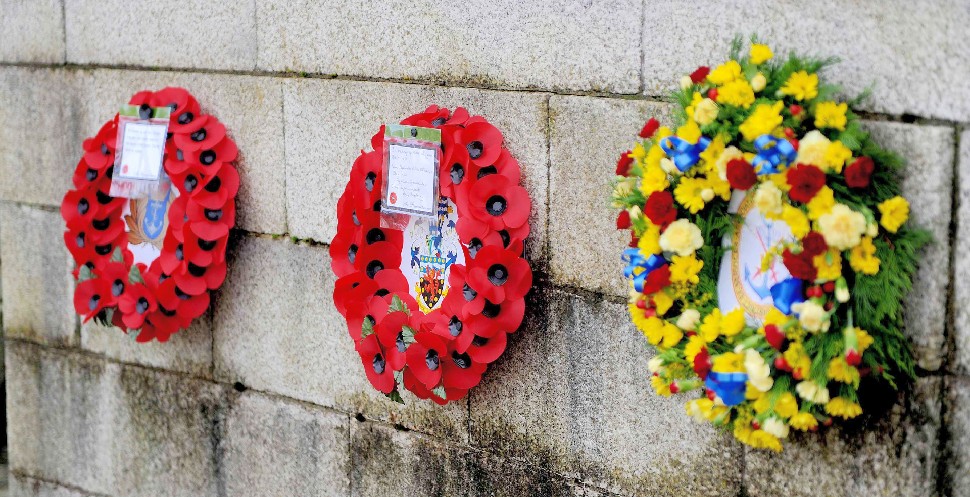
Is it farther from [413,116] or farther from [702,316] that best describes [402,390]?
[702,316]

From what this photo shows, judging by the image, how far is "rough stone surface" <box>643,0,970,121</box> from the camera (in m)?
2.79

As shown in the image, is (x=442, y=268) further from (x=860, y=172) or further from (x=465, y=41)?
(x=860, y=172)

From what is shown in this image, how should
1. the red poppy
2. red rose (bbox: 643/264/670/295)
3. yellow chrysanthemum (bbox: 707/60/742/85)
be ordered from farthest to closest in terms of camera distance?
the red poppy → red rose (bbox: 643/264/670/295) → yellow chrysanthemum (bbox: 707/60/742/85)

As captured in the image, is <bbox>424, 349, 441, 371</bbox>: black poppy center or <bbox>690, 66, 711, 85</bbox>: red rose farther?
<bbox>424, 349, 441, 371</bbox>: black poppy center

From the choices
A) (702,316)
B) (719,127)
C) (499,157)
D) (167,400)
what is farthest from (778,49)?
(167,400)

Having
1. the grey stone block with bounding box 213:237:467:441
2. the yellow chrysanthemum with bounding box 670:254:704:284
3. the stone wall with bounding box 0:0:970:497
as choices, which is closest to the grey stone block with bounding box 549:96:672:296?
the stone wall with bounding box 0:0:970:497

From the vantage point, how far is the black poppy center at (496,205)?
12.1ft

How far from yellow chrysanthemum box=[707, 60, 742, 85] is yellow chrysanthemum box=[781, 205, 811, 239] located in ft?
1.25

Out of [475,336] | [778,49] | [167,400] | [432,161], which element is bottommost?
[167,400]

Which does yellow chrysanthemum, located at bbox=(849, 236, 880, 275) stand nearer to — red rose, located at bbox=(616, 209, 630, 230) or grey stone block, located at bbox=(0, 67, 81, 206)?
red rose, located at bbox=(616, 209, 630, 230)

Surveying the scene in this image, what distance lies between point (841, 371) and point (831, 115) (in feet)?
2.06

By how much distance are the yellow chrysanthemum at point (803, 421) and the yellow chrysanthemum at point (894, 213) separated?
A: 0.50m

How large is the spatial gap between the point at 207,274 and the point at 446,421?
1215 mm

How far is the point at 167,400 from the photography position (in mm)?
5043
